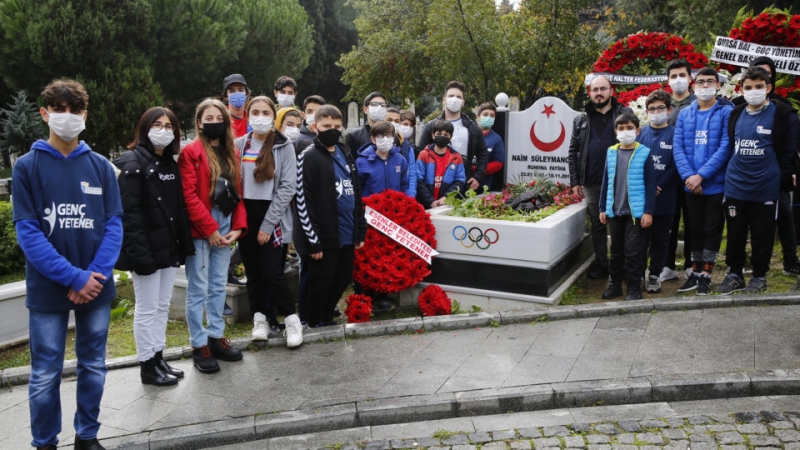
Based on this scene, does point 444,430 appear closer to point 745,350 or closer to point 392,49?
point 745,350

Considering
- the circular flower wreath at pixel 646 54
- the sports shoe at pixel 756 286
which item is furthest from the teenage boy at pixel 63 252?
the circular flower wreath at pixel 646 54

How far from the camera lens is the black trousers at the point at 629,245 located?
675 centimetres

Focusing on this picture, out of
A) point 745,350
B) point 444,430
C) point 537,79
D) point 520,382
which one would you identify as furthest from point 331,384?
point 537,79

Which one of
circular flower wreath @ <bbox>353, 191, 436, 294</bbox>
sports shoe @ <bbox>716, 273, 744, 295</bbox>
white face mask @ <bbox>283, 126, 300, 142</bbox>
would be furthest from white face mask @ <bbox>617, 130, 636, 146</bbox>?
white face mask @ <bbox>283, 126, 300, 142</bbox>

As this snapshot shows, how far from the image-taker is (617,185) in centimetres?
681

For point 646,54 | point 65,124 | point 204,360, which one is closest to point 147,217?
point 65,124

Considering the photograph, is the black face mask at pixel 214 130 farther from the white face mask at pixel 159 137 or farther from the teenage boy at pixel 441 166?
the teenage boy at pixel 441 166

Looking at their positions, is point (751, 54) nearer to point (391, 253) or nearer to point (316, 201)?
point (391, 253)

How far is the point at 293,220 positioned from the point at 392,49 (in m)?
15.3

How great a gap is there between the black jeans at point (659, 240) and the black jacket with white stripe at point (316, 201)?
3291 millimetres

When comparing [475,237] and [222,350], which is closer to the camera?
[222,350]

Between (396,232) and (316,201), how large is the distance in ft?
3.66

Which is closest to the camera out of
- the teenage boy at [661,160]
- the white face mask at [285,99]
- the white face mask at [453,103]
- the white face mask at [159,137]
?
the white face mask at [159,137]

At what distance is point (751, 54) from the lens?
828cm
